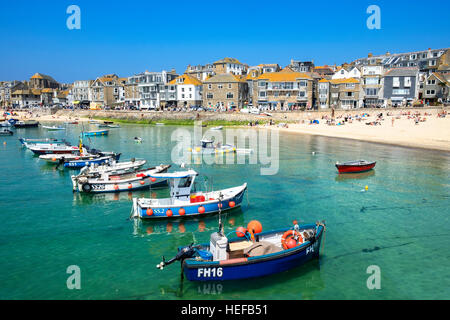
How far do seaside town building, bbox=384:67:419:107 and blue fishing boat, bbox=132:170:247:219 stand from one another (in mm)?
76753

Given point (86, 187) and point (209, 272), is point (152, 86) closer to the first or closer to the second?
point (86, 187)

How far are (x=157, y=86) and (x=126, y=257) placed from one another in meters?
101

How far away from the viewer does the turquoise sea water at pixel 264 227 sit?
14914 millimetres

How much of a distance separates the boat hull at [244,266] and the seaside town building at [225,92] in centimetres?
8569

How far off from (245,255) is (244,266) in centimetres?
68

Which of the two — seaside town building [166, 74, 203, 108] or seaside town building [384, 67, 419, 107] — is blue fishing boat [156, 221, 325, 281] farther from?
seaside town building [166, 74, 203, 108]

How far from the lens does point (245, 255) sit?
15.6 m

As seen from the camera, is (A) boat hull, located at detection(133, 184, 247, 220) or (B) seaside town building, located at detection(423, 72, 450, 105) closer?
(A) boat hull, located at detection(133, 184, 247, 220)

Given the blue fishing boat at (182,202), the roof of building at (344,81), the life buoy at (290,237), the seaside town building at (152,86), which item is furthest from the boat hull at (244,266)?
the seaside town building at (152,86)

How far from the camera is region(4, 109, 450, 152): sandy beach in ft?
182

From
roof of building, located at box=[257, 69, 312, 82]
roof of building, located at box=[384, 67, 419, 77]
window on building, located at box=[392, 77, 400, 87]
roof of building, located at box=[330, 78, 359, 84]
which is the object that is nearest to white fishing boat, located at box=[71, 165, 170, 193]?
roof of building, located at box=[257, 69, 312, 82]

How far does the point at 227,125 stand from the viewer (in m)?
88.4

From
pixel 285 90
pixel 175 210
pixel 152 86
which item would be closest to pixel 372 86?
Answer: pixel 285 90

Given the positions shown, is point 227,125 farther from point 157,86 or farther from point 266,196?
point 266,196
